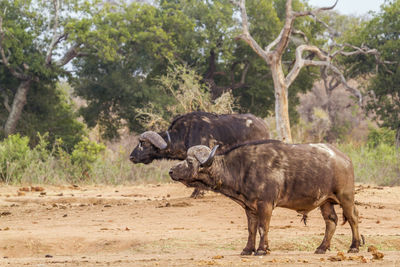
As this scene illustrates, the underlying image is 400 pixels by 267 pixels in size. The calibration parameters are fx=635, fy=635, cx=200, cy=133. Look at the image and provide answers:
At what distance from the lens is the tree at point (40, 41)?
23984 mm

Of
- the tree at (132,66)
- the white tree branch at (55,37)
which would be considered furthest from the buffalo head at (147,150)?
the tree at (132,66)

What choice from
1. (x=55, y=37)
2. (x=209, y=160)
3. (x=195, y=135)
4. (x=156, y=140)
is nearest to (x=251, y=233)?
(x=209, y=160)

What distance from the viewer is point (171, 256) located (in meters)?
7.91

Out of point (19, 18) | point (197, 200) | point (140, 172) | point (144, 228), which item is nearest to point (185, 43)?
point (19, 18)

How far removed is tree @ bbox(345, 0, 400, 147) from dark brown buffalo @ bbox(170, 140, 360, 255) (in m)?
20.0

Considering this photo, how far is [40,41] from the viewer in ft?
83.3

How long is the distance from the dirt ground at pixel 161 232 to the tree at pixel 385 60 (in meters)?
12.6

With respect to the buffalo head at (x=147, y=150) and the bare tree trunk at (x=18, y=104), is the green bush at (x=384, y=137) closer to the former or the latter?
the bare tree trunk at (x=18, y=104)

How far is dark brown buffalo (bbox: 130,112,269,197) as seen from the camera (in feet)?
43.1

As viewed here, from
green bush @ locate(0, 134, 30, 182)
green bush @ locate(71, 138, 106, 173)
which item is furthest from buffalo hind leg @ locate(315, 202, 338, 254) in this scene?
green bush @ locate(71, 138, 106, 173)

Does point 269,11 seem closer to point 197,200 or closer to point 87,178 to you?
point 87,178

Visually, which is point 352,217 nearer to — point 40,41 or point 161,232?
point 161,232

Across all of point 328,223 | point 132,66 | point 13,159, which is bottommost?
point 328,223

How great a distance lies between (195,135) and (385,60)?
17478 mm
